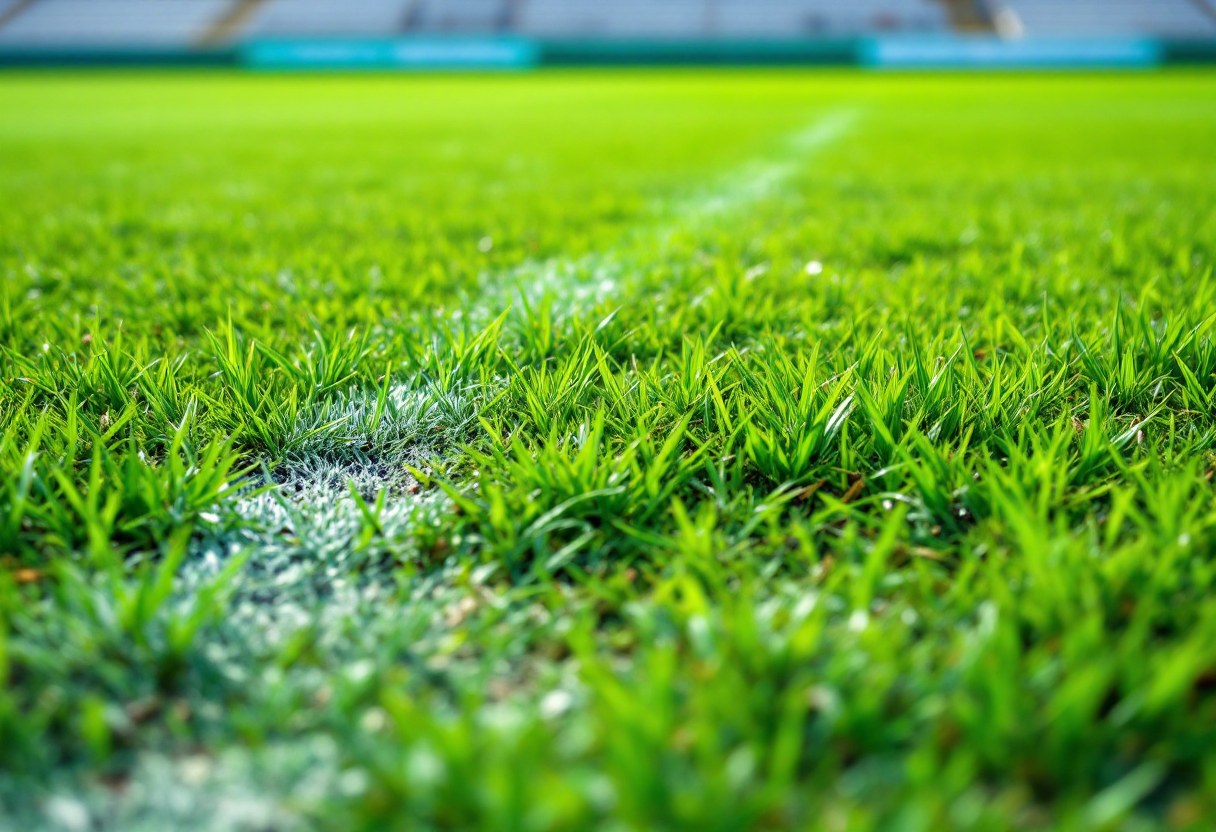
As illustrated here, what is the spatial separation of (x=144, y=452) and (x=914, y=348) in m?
1.29

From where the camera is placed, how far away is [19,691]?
2.63 feet

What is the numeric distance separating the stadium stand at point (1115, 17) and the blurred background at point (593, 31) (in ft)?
0.23

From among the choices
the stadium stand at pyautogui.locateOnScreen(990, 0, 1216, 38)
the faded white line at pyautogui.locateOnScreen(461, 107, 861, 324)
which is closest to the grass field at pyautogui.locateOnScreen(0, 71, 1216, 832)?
the faded white line at pyautogui.locateOnScreen(461, 107, 861, 324)

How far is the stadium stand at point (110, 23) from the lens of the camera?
35344 millimetres

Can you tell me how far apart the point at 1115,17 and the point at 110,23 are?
147 feet

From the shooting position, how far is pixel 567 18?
1495 inches

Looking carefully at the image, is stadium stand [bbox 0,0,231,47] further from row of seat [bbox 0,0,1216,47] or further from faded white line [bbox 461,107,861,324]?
faded white line [bbox 461,107,861,324]

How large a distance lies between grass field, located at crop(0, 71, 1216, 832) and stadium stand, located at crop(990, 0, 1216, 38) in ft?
131

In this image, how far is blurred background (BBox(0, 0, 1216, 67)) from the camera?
30391 millimetres

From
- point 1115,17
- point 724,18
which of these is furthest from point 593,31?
point 1115,17

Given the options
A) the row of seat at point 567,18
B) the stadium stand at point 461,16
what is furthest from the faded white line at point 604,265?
the stadium stand at point 461,16

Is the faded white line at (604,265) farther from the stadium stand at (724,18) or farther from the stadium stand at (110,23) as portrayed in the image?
the stadium stand at (110,23)

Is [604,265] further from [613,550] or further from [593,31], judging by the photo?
[593,31]

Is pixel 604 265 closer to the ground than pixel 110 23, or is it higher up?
closer to the ground
